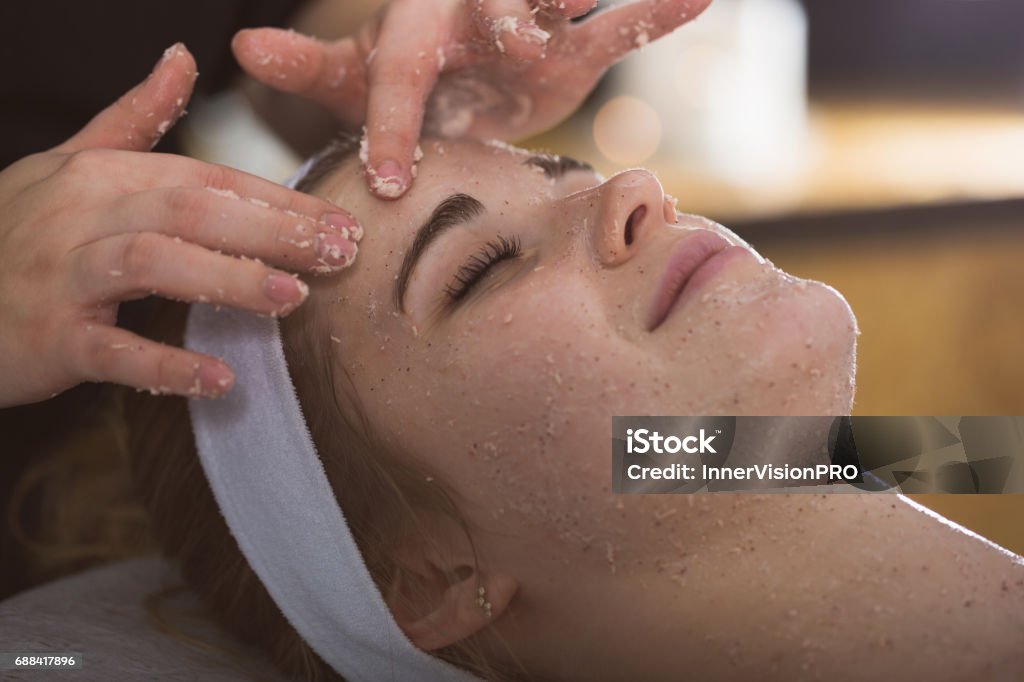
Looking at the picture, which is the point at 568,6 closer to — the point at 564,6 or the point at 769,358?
the point at 564,6

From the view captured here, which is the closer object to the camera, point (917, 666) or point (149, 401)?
point (917, 666)

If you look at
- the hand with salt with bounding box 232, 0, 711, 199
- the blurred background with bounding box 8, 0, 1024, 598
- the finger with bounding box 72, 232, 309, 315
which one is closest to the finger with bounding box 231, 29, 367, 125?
the hand with salt with bounding box 232, 0, 711, 199

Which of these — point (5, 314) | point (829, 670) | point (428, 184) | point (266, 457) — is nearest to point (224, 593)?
point (266, 457)

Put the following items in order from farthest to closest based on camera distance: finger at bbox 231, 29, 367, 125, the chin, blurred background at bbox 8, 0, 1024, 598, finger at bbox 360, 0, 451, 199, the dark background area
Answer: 1. the dark background area
2. blurred background at bbox 8, 0, 1024, 598
3. finger at bbox 231, 29, 367, 125
4. finger at bbox 360, 0, 451, 199
5. the chin

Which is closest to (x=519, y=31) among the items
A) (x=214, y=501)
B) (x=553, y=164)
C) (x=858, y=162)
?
(x=553, y=164)

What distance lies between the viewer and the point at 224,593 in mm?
872

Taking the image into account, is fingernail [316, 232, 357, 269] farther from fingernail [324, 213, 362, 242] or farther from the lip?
the lip

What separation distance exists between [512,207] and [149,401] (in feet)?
1.57

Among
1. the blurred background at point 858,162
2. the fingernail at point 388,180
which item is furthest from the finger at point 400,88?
the blurred background at point 858,162

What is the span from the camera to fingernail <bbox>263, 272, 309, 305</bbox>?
65 centimetres

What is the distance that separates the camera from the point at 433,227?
71cm

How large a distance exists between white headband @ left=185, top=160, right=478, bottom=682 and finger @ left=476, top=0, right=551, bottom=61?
0.33 meters

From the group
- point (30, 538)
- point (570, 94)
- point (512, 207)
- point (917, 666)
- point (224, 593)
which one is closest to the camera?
point (917, 666)

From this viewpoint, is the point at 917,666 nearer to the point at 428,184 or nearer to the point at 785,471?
the point at 785,471
